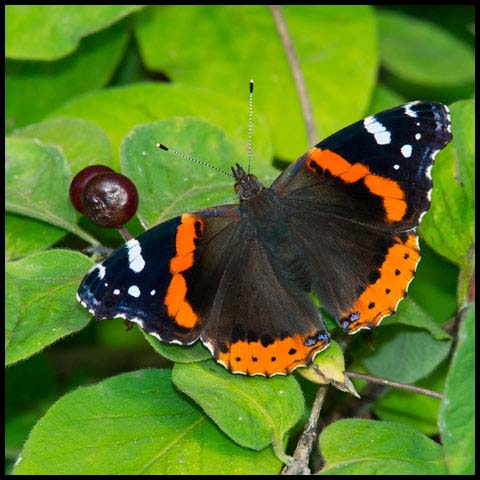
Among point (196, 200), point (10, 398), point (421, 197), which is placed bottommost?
point (10, 398)

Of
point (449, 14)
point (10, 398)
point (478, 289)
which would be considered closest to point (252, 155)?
point (478, 289)

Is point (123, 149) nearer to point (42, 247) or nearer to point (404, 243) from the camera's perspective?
point (42, 247)

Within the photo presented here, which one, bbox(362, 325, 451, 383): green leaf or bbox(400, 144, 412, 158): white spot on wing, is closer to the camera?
bbox(400, 144, 412, 158): white spot on wing

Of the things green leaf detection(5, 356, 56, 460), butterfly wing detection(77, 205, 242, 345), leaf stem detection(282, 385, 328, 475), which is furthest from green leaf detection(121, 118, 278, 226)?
green leaf detection(5, 356, 56, 460)

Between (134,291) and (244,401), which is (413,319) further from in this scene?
(134,291)

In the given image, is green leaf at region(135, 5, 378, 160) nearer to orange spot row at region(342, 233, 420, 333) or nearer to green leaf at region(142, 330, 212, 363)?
orange spot row at region(342, 233, 420, 333)

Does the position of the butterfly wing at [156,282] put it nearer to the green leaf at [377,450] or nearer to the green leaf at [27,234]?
the green leaf at [377,450]

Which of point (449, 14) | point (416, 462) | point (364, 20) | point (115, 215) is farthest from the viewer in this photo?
point (449, 14)
